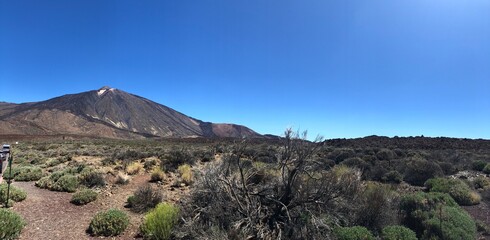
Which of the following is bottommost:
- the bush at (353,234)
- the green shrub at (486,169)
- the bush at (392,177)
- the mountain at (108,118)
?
the bush at (353,234)

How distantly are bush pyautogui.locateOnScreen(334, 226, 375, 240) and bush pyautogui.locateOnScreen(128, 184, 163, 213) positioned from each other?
5.82 m

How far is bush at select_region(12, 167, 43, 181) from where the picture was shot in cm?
1366

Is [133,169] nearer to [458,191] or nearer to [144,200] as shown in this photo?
[144,200]

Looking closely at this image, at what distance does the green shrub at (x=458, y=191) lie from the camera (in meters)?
11.6

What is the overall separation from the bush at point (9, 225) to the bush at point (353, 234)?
6.93 meters

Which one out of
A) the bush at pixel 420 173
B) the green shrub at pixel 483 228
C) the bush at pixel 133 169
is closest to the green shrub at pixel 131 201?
the bush at pixel 133 169

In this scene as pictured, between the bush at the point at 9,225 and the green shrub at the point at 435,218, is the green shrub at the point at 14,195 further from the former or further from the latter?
the green shrub at the point at 435,218

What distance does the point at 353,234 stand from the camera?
22.4 ft

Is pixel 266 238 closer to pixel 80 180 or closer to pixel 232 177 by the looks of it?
pixel 232 177

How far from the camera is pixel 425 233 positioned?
25.3 feet

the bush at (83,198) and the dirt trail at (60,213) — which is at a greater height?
the bush at (83,198)

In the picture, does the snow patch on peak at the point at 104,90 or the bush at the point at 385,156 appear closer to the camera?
the bush at the point at 385,156

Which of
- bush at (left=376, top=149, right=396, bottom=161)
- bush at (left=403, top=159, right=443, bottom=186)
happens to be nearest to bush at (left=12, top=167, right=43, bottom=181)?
bush at (left=403, top=159, right=443, bottom=186)

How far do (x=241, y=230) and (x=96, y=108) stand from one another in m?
163
